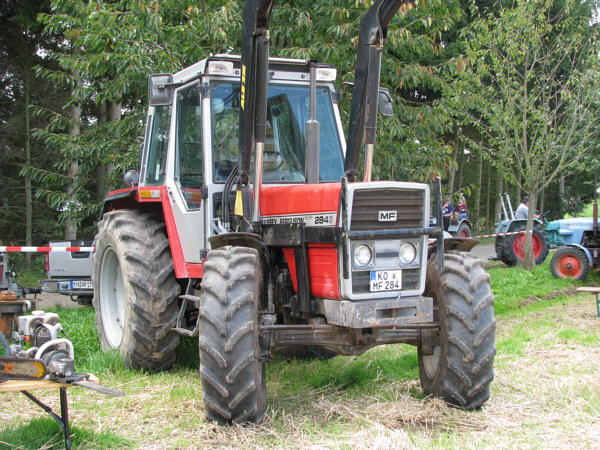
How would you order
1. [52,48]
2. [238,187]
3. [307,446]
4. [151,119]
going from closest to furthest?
[307,446]
[238,187]
[151,119]
[52,48]

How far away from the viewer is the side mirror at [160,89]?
231 inches

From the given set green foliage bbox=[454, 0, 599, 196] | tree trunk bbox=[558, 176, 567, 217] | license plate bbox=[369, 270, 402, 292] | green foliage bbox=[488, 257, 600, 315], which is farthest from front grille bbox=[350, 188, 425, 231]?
tree trunk bbox=[558, 176, 567, 217]

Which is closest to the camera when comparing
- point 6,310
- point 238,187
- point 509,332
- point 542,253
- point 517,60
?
point 238,187

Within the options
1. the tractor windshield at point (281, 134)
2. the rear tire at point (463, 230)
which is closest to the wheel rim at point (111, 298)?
the tractor windshield at point (281, 134)

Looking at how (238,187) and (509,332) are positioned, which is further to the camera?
(509,332)

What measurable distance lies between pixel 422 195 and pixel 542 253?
11174 millimetres

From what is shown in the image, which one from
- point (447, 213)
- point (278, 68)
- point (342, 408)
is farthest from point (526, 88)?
point (342, 408)

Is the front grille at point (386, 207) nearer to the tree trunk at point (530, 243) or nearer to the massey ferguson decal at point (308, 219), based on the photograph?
the massey ferguson decal at point (308, 219)

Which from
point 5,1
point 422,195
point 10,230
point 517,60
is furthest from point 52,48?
point 422,195

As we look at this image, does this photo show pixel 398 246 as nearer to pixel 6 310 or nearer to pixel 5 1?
pixel 6 310

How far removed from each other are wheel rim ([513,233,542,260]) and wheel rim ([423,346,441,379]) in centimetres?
1071

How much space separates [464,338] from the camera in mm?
4773

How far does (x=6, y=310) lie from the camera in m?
5.76

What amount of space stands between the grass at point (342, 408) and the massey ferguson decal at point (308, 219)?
1.34 m
